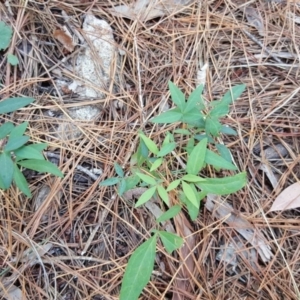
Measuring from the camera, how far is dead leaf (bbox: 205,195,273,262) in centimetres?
128

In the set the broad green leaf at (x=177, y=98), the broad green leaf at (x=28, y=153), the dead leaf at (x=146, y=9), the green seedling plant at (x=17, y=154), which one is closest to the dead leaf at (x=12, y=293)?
the green seedling plant at (x=17, y=154)

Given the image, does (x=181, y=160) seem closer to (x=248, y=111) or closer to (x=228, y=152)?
(x=228, y=152)

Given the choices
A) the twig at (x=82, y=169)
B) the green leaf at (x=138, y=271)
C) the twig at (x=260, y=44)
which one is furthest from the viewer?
the twig at (x=260, y=44)

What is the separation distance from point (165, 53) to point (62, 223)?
0.70 meters

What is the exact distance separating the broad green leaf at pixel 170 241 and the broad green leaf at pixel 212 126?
0.33 meters

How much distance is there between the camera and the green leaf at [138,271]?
1.12 metres

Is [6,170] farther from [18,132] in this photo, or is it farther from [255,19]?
[255,19]

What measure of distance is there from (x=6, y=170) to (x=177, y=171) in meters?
0.53

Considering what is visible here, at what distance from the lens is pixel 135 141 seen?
1354mm

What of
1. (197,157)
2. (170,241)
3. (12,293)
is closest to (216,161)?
(197,157)

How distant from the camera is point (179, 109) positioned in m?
1.22

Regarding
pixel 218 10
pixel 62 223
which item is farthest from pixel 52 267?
pixel 218 10

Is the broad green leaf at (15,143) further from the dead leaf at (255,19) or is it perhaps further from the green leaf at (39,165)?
the dead leaf at (255,19)

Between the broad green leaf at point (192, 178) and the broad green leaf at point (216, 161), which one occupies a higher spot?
the broad green leaf at point (216, 161)
